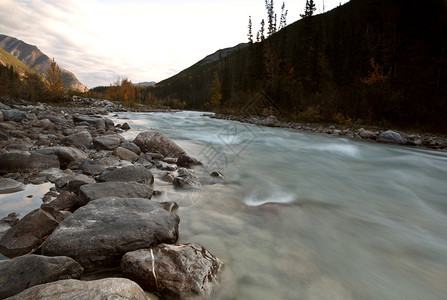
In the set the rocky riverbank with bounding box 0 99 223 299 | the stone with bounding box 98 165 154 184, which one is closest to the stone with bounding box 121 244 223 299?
the rocky riverbank with bounding box 0 99 223 299

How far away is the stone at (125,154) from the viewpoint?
4.91 m

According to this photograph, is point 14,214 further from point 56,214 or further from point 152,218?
point 152,218

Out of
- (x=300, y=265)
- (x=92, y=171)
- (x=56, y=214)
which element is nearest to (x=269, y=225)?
(x=300, y=265)

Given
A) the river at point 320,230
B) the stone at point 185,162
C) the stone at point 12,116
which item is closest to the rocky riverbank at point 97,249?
the river at point 320,230

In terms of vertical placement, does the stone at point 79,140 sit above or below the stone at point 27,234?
above

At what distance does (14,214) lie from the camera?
90.0 inches

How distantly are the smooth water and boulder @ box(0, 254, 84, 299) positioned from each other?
46.5 inches

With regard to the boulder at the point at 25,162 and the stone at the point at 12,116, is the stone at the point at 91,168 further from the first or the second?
the stone at the point at 12,116

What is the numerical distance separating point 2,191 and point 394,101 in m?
18.3

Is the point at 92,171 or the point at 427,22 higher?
the point at 427,22

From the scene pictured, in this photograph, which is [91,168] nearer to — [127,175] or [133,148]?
[127,175]

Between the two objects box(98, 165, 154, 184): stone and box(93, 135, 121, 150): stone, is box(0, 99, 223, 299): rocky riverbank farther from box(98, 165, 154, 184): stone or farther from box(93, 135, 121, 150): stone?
box(93, 135, 121, 150): stone

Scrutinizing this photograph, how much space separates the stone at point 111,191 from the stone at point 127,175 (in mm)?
495

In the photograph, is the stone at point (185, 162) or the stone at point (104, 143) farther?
the stone at point (104, 143)
